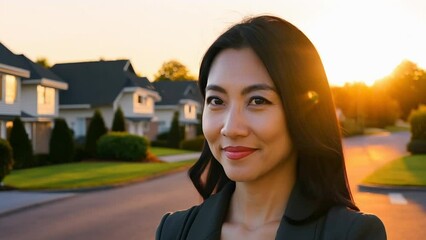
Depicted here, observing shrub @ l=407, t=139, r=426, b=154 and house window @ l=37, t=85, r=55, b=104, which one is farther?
house window @ l=37, t=85, r=55, b=104

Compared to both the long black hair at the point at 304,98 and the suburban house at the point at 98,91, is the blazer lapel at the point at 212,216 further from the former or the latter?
the suburban house at the point at 98,91

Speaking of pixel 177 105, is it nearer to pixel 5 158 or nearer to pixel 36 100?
pixel 36 100

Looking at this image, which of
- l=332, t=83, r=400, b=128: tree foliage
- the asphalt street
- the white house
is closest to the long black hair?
the asphalt street

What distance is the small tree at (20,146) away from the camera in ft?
98.6

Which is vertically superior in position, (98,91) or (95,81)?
(95,81)

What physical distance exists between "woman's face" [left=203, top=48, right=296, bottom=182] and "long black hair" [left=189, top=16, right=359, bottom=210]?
0.10 ft

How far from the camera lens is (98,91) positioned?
47.6 metres

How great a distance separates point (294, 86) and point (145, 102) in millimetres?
50314

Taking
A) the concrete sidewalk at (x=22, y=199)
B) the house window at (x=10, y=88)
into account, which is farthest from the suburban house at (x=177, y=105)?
the concrete sidewalk at (x=22, y=199)

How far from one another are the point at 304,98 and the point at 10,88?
3322 centimetres

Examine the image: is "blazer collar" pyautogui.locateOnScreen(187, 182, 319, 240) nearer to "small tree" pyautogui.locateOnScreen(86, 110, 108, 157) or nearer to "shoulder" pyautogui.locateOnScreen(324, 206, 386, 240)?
"shoulder" pyautogui.locateOnScreen(324, 206, 386, 240)

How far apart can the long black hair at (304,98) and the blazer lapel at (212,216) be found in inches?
11.6

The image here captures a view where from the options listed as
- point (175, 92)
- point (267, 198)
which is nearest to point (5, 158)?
point (267, 198)

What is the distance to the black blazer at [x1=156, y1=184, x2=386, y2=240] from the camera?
5.18ft
